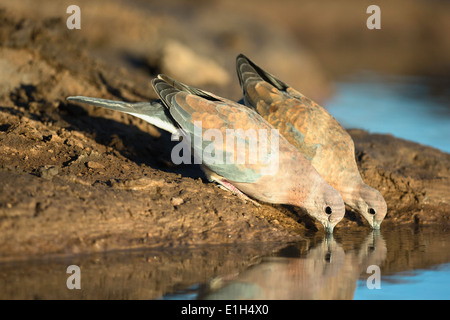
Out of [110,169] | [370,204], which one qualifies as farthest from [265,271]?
[370,204]

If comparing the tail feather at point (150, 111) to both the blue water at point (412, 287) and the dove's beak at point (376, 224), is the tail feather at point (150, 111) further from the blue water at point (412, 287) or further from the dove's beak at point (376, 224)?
the blue water at point (412, 287)

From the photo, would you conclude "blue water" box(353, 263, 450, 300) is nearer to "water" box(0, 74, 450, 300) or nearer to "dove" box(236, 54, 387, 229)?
"water" box(0, 74, 450, 300)

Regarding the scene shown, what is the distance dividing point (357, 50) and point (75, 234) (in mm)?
17974

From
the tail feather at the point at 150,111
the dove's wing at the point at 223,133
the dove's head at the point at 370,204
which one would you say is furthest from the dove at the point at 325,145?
the tail feather at the point at 150,111

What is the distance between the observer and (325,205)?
6.72 metres

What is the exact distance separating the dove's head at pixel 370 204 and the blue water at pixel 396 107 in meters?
3.50

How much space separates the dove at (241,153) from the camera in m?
6.45

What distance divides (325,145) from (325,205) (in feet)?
2.67

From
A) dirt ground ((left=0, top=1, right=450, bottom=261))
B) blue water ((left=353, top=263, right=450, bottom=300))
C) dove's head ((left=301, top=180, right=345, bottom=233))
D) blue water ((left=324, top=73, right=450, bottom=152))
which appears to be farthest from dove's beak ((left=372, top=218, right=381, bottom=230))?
blue water ((left=324, top=73, right=450, bottom=152))

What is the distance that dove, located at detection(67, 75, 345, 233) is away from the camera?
21.2 feet

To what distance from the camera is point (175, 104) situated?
22.0 ft

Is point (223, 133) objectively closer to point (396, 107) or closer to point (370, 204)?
point (370, 204)
